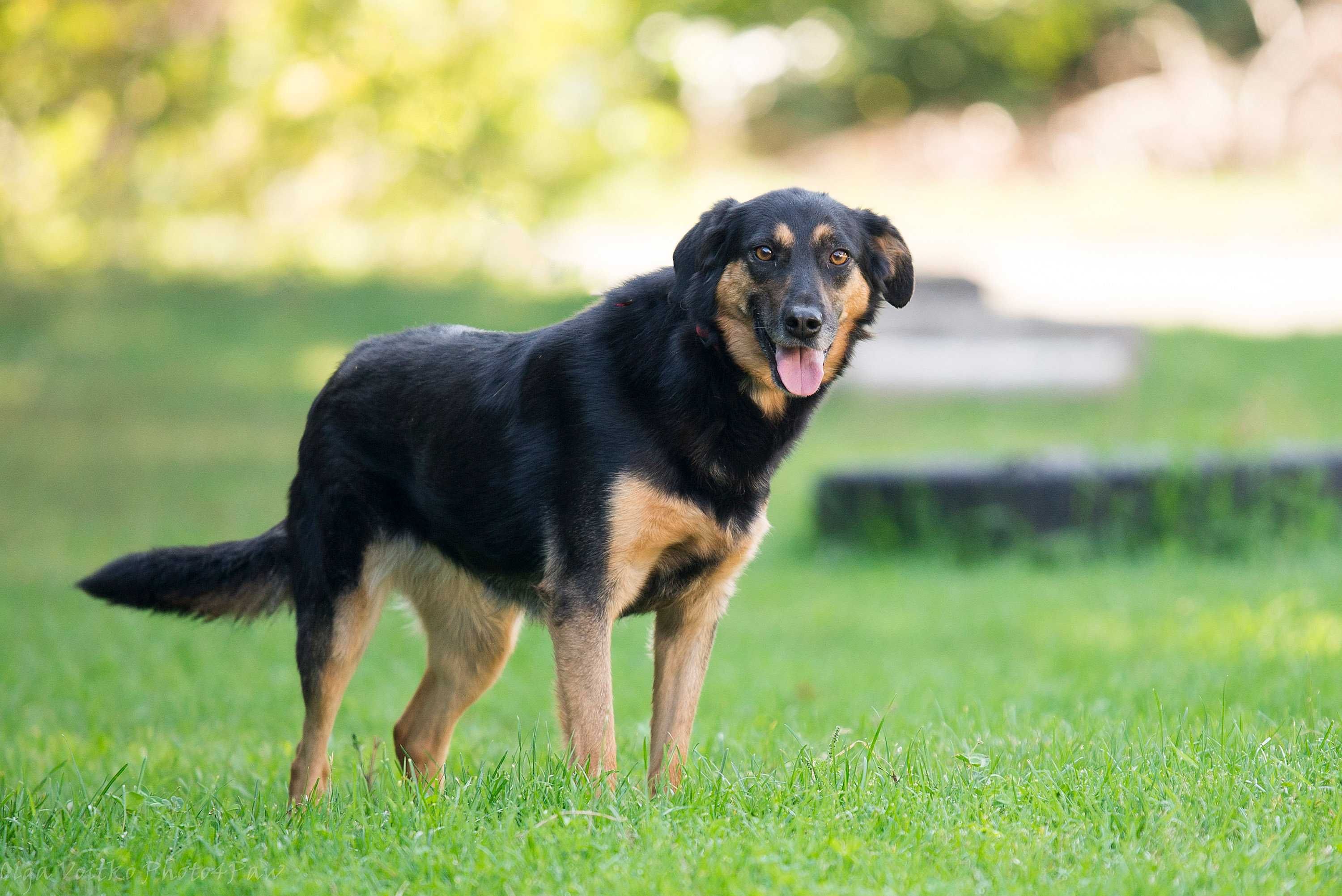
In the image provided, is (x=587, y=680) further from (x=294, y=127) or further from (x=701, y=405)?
(x=294, y=127)

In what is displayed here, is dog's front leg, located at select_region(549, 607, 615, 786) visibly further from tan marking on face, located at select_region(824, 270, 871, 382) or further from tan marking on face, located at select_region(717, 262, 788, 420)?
tan marking on face, located at select_region(824, 270, 871, 382)

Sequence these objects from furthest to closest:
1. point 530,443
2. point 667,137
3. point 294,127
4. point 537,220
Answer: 1. point 667,137
2. point 294,127
3. point 537,220
4. point 530,443

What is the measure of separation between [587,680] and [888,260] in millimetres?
1811

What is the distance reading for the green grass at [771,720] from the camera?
12.0 ft

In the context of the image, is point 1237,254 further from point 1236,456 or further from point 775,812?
point 775,812

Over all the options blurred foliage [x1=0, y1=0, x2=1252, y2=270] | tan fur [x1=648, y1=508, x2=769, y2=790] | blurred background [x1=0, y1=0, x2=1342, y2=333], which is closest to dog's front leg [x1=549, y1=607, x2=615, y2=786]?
tan fur [x1=648, y1=508, x2=769, y2=790]

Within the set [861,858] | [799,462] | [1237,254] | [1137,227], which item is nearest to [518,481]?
[861,858]

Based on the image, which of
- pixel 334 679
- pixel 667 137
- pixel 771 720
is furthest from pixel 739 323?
pixel 667 137

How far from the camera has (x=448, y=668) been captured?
548 centimetres

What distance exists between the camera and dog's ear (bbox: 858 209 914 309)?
4945mm

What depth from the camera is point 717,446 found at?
4590 mm

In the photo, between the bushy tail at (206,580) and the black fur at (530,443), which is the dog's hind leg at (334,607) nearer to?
the black fur at (530,443)

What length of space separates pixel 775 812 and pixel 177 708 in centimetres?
417

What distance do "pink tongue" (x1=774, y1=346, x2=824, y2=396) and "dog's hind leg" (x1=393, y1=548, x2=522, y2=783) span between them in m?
1.59
